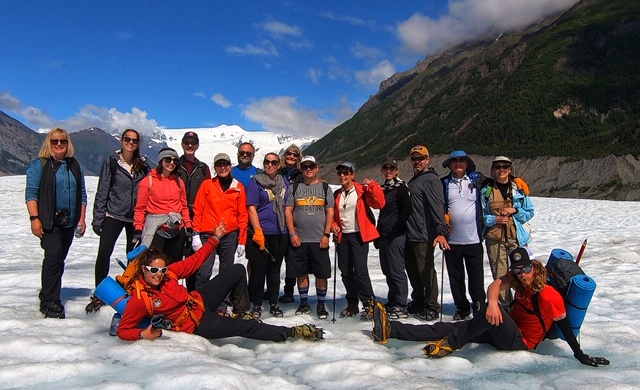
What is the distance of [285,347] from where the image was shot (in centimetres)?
503

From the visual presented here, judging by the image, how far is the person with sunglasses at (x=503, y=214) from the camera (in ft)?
20.0

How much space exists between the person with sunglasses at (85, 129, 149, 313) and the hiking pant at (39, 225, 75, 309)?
39cm

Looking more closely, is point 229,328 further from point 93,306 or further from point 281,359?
point 93,306

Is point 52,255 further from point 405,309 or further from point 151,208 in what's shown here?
point 405,309

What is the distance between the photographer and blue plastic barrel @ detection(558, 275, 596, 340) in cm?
466

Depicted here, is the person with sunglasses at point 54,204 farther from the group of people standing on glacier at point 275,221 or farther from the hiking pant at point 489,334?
the hiking pant at point 489,334

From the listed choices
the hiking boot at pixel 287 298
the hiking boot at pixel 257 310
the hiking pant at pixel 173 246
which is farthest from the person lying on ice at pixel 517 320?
the hiking pant at pixel 173 246

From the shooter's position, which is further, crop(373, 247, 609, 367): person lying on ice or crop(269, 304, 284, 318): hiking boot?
crop(269, 304, 284, 318): hiking boot

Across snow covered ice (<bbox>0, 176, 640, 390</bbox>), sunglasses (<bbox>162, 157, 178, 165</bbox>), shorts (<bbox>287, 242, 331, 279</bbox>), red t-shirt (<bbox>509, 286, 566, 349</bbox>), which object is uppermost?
sunglasses (<bbox>162, 157, 178, 165</bbox>)

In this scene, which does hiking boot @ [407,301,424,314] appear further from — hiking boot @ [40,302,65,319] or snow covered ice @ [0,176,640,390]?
hiking boot @ [40,302,65,319]

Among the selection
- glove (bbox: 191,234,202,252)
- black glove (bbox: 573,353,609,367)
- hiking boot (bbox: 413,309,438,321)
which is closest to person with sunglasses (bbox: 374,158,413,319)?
hiking boot (bbox: 413,309,438,321)

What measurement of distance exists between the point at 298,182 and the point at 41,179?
10.8 feet

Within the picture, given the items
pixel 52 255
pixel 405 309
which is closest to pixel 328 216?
pixel 405 309

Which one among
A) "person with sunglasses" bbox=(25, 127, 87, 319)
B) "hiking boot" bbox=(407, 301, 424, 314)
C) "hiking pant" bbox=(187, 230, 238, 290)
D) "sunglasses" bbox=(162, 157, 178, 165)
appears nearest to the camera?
"person with sunglasses" bbox=(25, 127, 87, 319)
